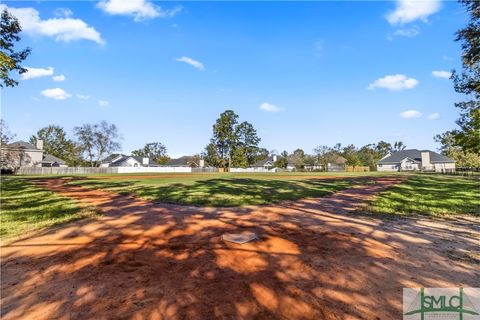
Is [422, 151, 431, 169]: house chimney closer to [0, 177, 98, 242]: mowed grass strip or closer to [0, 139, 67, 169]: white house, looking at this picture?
[0, 177, 98, 242]: mowed grass strip

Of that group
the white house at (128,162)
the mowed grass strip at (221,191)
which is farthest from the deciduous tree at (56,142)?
the mowed grass strip at (221,191)

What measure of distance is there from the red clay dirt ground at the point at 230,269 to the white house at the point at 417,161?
71145 mm

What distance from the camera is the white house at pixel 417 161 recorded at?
65.3 m

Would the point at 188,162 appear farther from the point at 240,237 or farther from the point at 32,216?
the point at 240,237

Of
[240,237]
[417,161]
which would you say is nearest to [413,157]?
[417,161]

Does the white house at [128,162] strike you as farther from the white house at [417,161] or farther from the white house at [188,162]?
the white house at [417,161]

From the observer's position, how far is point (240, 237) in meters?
5.79

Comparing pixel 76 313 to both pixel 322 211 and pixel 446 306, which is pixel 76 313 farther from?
pixel 322 211

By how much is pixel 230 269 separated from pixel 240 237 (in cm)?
165

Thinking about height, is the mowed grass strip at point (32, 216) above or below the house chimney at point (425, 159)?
below

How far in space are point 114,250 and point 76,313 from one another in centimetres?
210

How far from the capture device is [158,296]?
3.33 m

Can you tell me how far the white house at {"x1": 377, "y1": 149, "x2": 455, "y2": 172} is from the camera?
65312 mm

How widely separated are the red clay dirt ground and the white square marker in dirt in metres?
0.18
